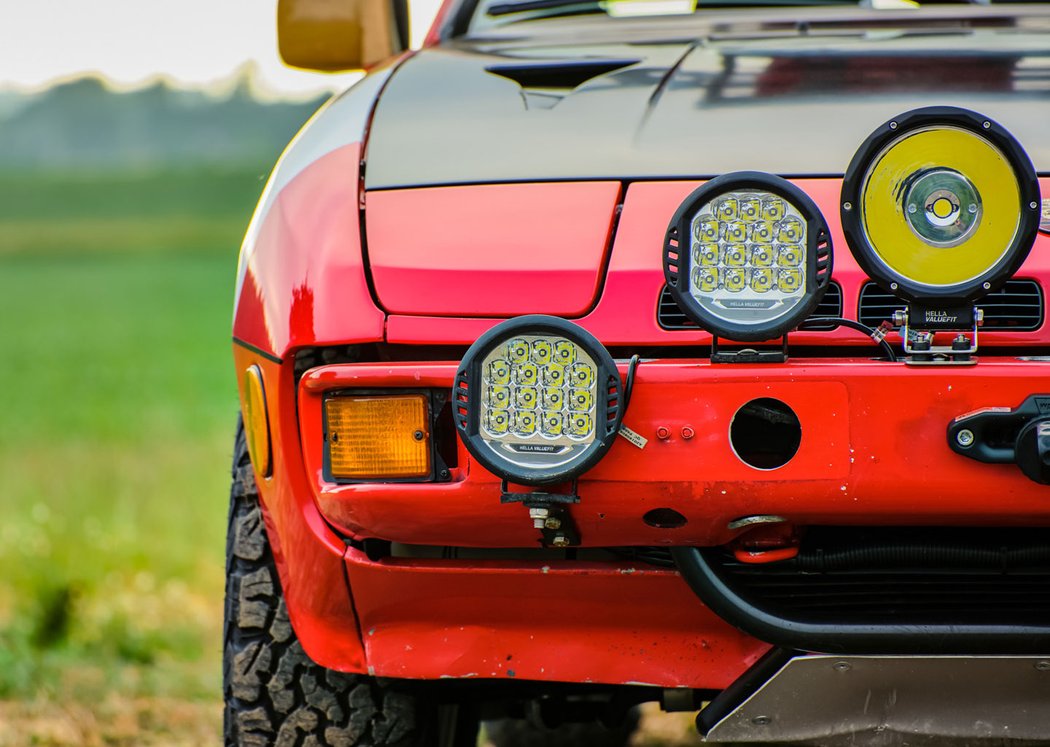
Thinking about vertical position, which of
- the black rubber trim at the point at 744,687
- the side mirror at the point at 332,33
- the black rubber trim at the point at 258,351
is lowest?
the black rubber trim at the point at 744,687

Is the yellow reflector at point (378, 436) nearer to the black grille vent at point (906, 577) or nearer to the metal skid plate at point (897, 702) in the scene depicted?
the black grille vent at point (906, 577)

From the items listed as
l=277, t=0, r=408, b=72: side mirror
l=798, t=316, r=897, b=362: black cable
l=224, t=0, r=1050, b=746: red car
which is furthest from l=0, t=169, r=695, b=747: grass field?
l=798, t=316, r=897, b=362: black cable

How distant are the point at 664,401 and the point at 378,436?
0.39 metres

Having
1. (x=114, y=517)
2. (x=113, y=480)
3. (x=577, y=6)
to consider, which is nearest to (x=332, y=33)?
(x=577, y=6)

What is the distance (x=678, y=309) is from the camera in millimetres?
1724

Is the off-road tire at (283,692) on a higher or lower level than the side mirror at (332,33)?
lower

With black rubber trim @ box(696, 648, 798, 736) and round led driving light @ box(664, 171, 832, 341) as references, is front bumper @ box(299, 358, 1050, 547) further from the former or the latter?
black rubber trim @ box(696, 648, 798, 736)

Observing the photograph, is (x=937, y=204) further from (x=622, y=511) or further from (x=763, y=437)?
(x=622, y=511)

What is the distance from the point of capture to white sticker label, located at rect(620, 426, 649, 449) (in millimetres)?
1643

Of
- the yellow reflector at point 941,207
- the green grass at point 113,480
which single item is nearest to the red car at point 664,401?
the yellow reflector at point 941,207

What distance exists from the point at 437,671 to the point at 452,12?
1.58 meters

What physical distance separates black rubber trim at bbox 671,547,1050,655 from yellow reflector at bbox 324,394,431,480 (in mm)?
378

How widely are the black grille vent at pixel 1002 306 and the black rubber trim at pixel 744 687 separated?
0.48 meters

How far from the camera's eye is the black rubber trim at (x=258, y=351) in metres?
1.84
